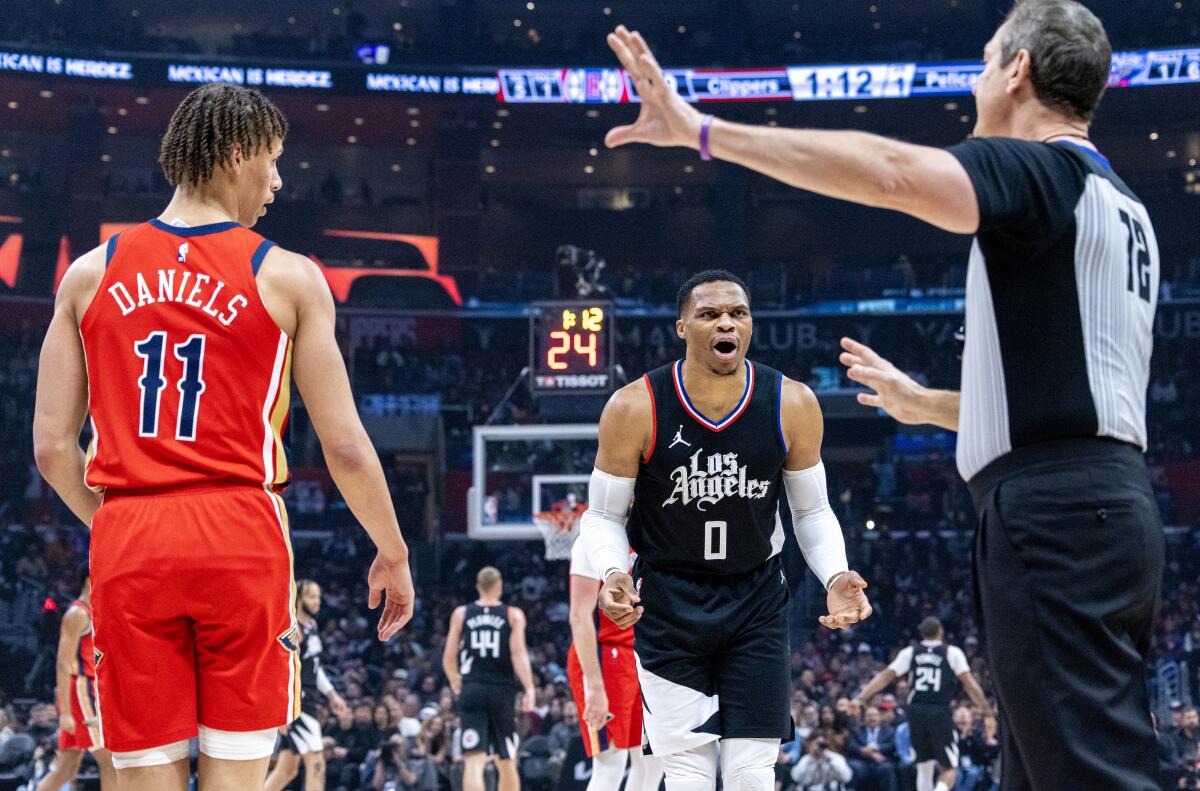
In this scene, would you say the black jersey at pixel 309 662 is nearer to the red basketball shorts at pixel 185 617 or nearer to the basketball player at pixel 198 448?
the basketball player at pixel 198 448

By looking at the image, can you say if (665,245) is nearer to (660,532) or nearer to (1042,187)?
(660,532)

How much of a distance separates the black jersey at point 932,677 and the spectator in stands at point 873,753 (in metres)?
1.68

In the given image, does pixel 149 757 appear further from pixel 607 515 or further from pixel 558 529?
pixel 558 529

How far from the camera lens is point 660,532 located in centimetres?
569

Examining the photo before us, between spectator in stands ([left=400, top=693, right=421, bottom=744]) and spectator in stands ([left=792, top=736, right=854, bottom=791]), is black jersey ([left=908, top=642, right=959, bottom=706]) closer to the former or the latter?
spectator in stands ([left=792, top=736, right=854, bottom=791])

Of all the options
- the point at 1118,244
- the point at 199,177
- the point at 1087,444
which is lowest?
the point at 1087,444

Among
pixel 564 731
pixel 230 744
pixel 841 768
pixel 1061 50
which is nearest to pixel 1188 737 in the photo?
pixel 841 768

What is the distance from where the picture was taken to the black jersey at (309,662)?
458 inches

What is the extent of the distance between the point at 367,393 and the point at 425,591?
588 centimetres

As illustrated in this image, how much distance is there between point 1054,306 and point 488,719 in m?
9.39

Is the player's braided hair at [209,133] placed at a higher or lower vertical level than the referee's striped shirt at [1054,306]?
higher

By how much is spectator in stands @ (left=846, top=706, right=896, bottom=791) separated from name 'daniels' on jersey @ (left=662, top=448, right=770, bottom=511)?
10448mm

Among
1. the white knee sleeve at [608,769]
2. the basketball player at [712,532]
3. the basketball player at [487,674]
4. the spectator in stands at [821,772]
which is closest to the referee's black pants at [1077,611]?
the basketball player at [712,532]

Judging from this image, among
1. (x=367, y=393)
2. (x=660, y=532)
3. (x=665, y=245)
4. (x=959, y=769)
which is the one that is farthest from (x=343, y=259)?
(x=660, y=532)
